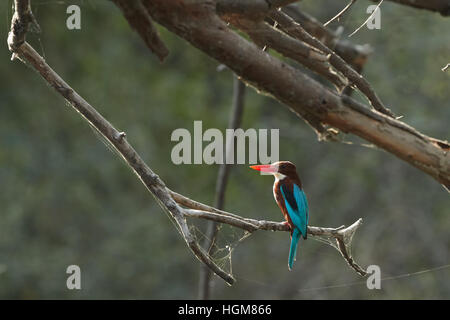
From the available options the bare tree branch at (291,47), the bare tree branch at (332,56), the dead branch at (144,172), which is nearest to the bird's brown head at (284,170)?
the dead branch at (144,172)

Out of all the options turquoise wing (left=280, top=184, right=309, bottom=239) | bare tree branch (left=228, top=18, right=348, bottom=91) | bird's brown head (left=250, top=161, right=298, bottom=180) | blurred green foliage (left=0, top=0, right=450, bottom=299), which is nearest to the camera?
bare tree branch (left=228, top=18, right=348, bottom=91)

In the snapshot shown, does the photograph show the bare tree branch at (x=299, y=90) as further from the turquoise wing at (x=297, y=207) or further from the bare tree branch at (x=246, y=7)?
the turquoise wing at (x=297, y=207)

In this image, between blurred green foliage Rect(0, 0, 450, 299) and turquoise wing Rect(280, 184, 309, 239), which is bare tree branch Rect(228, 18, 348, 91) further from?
blurred green foliage Rect(0, 0, 450, 299)

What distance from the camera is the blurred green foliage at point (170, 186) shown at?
22.1 feet

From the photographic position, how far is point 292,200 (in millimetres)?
2385

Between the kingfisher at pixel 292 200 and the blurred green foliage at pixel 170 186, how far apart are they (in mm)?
4067

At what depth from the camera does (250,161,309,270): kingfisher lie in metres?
2.27

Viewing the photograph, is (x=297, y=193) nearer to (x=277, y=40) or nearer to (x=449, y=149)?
(x=277, y=40)

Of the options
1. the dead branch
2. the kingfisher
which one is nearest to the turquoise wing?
the kingfisher

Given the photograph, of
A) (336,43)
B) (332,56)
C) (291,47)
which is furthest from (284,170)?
(336,43)

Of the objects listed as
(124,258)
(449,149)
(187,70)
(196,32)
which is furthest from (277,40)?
(187,70)

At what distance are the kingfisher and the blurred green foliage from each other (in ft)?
13.3

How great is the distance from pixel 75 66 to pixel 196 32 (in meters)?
7.32

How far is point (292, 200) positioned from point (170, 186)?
523 cm
